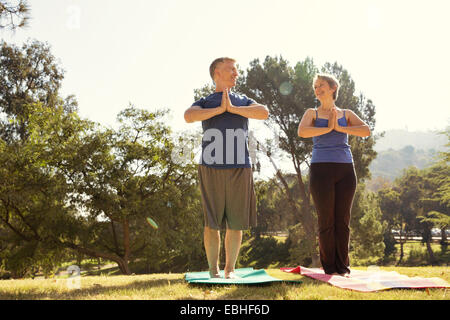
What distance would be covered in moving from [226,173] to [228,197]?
0.25 meters

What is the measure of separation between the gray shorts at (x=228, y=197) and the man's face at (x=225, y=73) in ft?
3.12

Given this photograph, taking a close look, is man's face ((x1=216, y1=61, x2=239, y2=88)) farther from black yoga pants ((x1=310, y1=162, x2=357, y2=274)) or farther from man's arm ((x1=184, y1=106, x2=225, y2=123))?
black yoga pants ((x1=310, y1=162, x2=357, y2=274))

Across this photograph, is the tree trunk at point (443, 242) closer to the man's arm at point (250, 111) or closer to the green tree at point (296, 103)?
the green tree at point (296, 103)

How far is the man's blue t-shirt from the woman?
81cm

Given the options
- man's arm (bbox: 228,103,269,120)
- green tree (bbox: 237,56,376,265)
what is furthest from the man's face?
green tree (bbox: 237,56,376,265)

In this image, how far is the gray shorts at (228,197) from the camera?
3977 mm

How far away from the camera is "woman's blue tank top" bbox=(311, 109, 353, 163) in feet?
14.5

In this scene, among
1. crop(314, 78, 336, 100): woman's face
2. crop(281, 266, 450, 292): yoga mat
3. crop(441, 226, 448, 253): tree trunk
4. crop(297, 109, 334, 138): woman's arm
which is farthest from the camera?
crop(441, 226, 448, 253): tree trunk

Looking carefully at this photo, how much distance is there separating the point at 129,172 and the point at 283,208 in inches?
620

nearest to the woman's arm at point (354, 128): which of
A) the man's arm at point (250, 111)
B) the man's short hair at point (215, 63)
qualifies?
the man's arm at point (250, 111)

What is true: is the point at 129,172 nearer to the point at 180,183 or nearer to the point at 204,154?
the point at 180,183

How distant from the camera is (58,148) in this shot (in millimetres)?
14633
